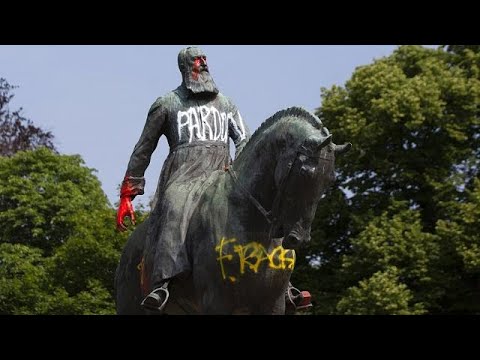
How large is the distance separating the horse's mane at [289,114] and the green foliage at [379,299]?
26513 mm

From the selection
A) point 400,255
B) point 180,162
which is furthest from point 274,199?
point 400,255

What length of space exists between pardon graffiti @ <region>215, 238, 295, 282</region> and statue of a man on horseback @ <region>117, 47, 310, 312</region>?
26.0 inches

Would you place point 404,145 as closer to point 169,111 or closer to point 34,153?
point 34,153

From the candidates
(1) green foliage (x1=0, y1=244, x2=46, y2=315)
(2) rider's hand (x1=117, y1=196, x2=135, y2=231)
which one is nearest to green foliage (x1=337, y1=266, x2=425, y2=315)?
(1) green foliage (x1=0, y1=244, x2=46, y2=315)

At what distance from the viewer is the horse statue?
1127 cm

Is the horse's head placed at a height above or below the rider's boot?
above

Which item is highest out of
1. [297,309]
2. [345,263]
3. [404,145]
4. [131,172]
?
[404,145]

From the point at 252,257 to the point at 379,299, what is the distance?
26.9m

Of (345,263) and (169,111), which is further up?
(345,263)

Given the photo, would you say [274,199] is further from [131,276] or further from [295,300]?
[131,276]

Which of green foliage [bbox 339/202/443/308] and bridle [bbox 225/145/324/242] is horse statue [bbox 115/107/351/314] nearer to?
bridle [bbox 225/145/324/242]
